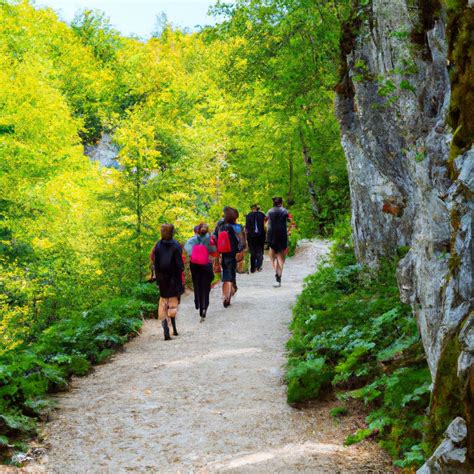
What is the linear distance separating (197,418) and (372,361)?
197 centimetres

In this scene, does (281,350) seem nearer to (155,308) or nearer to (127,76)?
(155,308)

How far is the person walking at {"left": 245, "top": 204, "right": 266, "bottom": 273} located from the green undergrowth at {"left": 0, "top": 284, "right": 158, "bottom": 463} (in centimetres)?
413

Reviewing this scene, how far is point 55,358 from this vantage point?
25.1 ft

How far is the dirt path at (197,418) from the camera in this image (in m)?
4.70

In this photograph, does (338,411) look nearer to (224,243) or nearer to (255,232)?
(224,243)

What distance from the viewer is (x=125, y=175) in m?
13.1

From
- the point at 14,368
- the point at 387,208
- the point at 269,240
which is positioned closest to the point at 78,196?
the point at 269,240

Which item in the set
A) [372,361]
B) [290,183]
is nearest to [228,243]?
[372,361]


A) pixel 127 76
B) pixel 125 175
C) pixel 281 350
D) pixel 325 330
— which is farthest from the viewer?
pixel 127 76

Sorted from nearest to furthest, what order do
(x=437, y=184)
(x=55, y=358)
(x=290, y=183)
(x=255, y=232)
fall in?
(x=437, y=184), (x=55, y=358), (x=255, y=232), (x=290, y=183)

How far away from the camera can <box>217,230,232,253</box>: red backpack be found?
11.4m

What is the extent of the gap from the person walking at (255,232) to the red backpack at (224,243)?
3988 millimetres

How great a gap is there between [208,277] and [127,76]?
42.5m

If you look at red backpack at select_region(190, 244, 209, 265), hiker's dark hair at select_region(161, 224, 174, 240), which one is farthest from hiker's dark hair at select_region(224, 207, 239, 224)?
hiker's dark hair at select_region(161, 224, 174, 240)
